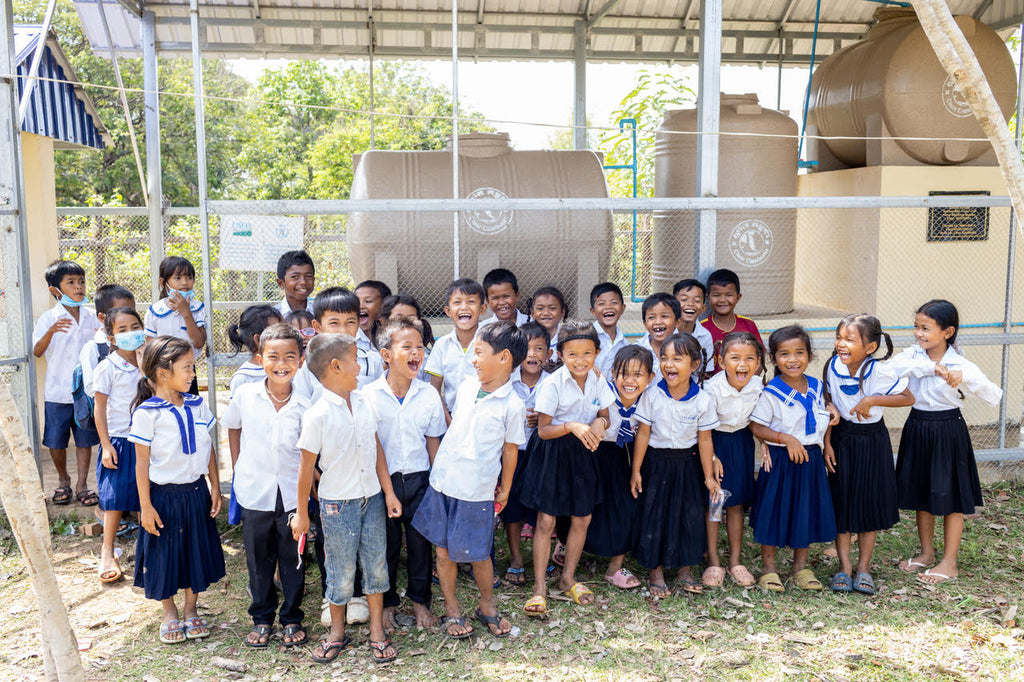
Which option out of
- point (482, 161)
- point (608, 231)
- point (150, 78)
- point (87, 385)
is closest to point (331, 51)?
point (150, 78)

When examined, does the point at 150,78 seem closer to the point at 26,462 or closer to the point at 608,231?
the point at 608,231

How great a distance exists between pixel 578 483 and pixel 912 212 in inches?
171

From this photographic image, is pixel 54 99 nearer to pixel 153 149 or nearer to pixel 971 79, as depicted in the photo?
pixel 153 149

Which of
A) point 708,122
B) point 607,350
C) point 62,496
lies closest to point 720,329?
point 607,350

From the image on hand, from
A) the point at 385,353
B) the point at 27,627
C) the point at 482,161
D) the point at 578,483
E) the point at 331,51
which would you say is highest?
the point at 331,51

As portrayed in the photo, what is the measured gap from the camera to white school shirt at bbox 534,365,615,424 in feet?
12.8

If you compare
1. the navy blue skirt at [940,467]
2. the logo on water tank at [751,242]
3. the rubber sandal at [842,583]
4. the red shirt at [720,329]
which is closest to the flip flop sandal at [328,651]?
the rubber sandal at [842,583]

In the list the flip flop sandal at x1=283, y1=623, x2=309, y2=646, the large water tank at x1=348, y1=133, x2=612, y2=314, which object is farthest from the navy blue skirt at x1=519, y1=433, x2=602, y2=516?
the large water tank at x1=348, y1=133, x2=612, y2=314

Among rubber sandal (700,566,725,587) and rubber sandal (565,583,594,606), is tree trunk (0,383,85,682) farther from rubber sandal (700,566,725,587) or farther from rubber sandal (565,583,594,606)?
rubber sandal (700,566,725,587)

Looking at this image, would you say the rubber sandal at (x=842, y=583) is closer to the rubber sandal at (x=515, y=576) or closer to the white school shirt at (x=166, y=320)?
the rubber sandal at (x=515, y=576)

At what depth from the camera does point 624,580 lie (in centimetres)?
430

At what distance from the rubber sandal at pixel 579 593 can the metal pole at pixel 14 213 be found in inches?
135

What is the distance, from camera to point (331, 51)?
8133 mm

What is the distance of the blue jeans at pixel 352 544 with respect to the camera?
11.6 feet
